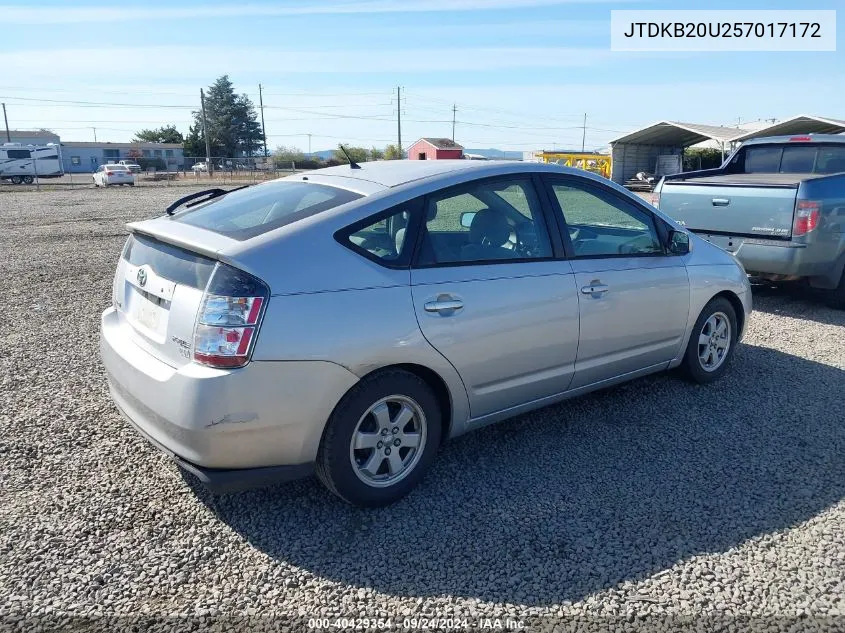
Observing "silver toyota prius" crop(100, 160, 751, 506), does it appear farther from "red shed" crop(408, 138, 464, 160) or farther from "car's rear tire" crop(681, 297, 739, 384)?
"red shed" crop(408, 138, 464, 160)

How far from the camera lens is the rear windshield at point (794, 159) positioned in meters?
8.15

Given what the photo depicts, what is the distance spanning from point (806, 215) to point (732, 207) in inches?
29.1

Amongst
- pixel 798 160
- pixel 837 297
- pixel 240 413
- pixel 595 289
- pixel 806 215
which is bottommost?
pixel 837 297

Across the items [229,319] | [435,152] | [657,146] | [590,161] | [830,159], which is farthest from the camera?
[657,146]

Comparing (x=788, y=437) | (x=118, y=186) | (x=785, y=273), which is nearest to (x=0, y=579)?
(x=788, y=437)

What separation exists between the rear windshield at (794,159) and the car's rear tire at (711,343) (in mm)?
4264

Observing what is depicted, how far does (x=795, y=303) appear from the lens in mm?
7742

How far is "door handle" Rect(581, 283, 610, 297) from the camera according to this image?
3.92m

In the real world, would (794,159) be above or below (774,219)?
above

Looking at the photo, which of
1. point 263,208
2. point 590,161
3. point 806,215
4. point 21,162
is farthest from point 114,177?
point 263,208

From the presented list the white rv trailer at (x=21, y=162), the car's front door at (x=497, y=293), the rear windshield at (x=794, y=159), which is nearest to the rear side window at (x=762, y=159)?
the rear windshield at (x=794, y=159)

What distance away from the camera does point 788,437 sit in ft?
13.6

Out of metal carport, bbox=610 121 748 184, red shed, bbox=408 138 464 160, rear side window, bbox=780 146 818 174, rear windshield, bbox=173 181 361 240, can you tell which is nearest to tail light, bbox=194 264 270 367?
rear windshield, bbox=173 181 361 240

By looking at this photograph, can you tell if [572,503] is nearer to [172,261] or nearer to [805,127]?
[172,261]
